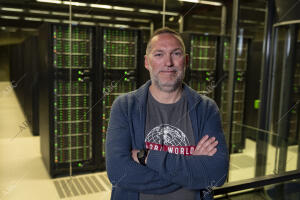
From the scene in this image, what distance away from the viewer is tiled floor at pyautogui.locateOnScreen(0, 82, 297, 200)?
91.9 inches

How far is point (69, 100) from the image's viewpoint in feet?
9.87

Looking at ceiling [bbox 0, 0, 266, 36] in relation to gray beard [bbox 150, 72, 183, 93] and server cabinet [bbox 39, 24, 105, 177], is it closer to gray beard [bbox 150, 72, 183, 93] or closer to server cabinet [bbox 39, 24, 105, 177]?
server cabinet [bbox 39, 24, 105, 177]

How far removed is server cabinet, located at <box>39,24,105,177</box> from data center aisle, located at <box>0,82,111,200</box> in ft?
0.58

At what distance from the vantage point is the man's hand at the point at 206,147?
1.21m

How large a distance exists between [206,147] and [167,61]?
45cm

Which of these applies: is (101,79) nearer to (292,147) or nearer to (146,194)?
(146,194)

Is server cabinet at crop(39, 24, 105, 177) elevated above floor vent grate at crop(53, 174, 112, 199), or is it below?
above

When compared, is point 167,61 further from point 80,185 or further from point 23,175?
point 23,175

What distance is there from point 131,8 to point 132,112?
1.65m

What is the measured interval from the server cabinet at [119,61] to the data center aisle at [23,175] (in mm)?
812

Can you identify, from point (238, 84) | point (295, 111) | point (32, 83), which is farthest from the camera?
point (238, 84)

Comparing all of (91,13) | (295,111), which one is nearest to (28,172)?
(91,13)

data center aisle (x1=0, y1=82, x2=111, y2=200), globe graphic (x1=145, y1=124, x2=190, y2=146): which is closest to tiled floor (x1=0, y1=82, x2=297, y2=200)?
data center aisle (x1=0, y1=82, x2=111, y2=200)

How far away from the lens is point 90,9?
8.12 ft
